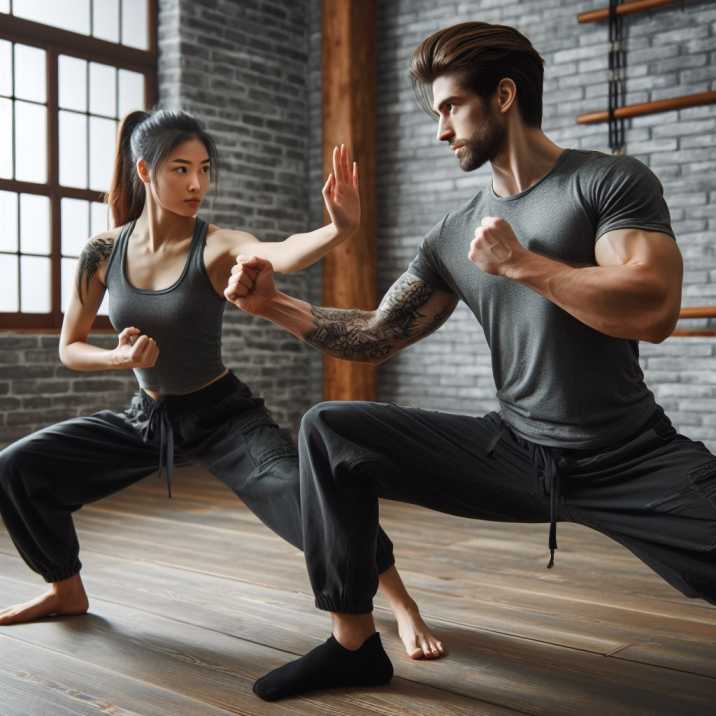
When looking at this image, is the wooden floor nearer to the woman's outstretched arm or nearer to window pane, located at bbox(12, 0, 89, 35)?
the woman's outstretched arm

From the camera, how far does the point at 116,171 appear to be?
8.16 feet

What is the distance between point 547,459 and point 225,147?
4688 millimetres

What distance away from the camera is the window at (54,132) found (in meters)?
5.22

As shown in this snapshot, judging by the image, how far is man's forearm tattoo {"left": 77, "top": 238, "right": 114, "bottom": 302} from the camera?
238cm

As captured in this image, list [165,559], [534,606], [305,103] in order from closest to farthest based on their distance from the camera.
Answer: [534,606] → [165,559] → [305,103]

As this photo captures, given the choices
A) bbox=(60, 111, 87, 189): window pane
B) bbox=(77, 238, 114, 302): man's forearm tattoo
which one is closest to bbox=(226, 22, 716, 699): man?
bbox=(77, 238, 114, 302): man's forearm tattoo

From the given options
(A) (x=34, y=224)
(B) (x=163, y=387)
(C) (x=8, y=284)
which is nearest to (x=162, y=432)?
(B) (x=163, y=387)

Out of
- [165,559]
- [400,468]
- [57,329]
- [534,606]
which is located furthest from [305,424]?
[57,329]

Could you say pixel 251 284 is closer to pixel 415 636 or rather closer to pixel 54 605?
pixel 415 636

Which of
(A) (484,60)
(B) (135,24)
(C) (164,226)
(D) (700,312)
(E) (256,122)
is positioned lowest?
(D) (700,312)

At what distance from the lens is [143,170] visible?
2385 mm

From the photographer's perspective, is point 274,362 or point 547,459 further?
point 274,362

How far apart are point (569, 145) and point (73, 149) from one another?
Result: 2.91m

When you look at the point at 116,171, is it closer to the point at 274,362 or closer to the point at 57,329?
the point at 57,329
